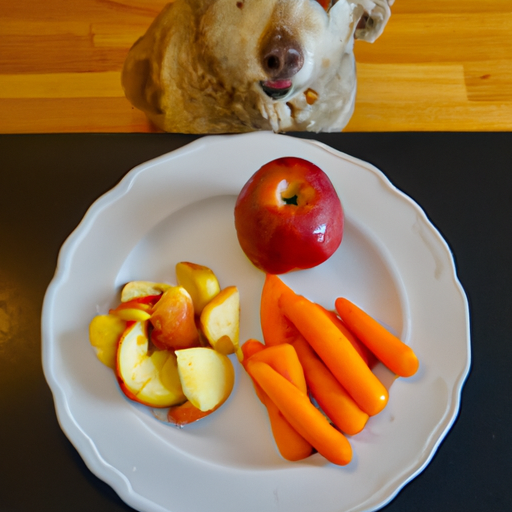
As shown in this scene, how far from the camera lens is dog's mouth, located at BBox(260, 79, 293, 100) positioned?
0.55m

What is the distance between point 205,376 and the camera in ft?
2.01

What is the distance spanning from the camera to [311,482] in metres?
0.59

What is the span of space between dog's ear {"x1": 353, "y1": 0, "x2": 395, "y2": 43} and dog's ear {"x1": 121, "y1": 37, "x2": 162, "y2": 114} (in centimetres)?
27

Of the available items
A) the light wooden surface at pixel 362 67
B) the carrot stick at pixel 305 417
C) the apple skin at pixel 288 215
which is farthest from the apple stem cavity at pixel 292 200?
the light wooden surface at pixel 362 67

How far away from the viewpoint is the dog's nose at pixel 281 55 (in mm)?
514

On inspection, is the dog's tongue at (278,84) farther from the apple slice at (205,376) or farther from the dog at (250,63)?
the apple slice at (205,376)

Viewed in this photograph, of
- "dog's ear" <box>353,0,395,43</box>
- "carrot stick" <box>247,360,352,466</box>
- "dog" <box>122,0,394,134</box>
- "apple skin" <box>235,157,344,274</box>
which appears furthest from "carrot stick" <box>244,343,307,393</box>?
"dog's ear" <box>353,0,395,43</box>

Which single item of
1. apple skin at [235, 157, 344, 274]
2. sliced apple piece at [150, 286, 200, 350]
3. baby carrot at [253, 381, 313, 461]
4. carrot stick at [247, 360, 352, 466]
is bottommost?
baby carrot at [253, 381, 313, 461]

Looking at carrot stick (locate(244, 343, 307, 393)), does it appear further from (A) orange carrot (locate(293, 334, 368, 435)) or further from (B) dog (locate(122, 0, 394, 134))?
(B) dog (locate(122, 0, 394, 134))

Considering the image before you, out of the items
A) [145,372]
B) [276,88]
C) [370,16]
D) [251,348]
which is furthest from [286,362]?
[370,16]

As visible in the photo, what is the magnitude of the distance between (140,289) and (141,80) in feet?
0.99

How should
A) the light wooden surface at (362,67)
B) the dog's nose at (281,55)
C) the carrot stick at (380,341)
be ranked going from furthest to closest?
the light wooden surface at (362,67) → the carrot stick at (380,341) → the dog's nose at (281,55)

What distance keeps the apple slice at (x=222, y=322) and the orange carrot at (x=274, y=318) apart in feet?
0.13

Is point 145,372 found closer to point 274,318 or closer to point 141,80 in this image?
point 274,318
